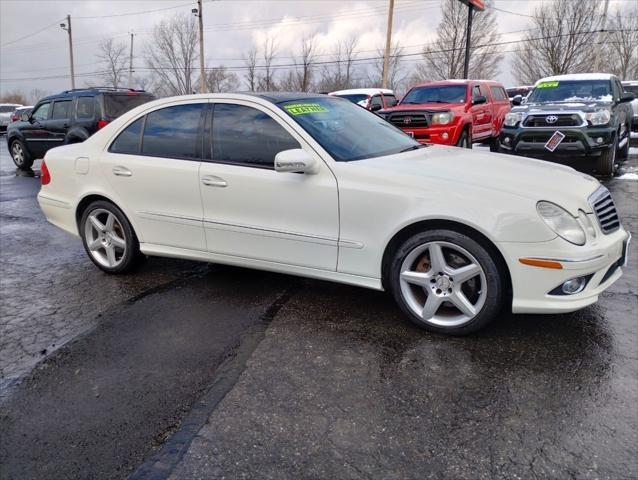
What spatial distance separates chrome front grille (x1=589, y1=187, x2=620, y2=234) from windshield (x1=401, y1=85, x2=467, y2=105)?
327 inches

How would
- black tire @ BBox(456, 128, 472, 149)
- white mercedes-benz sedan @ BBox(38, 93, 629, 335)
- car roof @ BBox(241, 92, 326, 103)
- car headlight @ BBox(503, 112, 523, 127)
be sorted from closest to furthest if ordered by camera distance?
white mercedes-benz sedan @ BBox(38, 93, 629, 335) → car roof @ BBox(241, 92, 326, 103) → car headlight @ BBox(503, 112, 523, 127) → black tire @ BBox(456, 128, 472, 149)

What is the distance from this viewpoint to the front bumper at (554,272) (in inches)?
120

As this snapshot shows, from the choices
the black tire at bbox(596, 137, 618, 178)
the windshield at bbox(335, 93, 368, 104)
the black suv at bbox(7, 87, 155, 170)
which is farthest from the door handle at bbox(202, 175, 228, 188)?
the windshield at bbox(335, 93, 368, 104)

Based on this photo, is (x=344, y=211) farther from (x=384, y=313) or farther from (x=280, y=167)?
(x=384, y=313)

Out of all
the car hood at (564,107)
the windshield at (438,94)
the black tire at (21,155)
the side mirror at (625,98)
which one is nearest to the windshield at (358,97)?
the windshield at (438,94)

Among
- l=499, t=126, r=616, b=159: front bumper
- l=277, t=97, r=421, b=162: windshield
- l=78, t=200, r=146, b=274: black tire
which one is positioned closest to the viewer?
l=277, t=97, r=421, b=162: windshield

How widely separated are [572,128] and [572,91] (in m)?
2.09

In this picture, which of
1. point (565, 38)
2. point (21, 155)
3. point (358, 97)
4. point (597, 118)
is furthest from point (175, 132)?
point (565, 38)

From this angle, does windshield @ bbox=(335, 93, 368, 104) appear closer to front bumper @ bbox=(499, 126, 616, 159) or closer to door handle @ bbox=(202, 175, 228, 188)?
front bumper @ bbox=(499, 126, 616, 159)

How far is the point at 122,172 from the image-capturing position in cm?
448

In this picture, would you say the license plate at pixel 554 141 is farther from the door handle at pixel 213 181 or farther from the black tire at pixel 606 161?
the door handle at pixel 213 181

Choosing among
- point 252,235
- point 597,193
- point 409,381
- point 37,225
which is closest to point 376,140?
point 252,235

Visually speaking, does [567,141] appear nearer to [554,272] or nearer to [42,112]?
[554,272]

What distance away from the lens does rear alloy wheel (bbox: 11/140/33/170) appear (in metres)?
13.1
